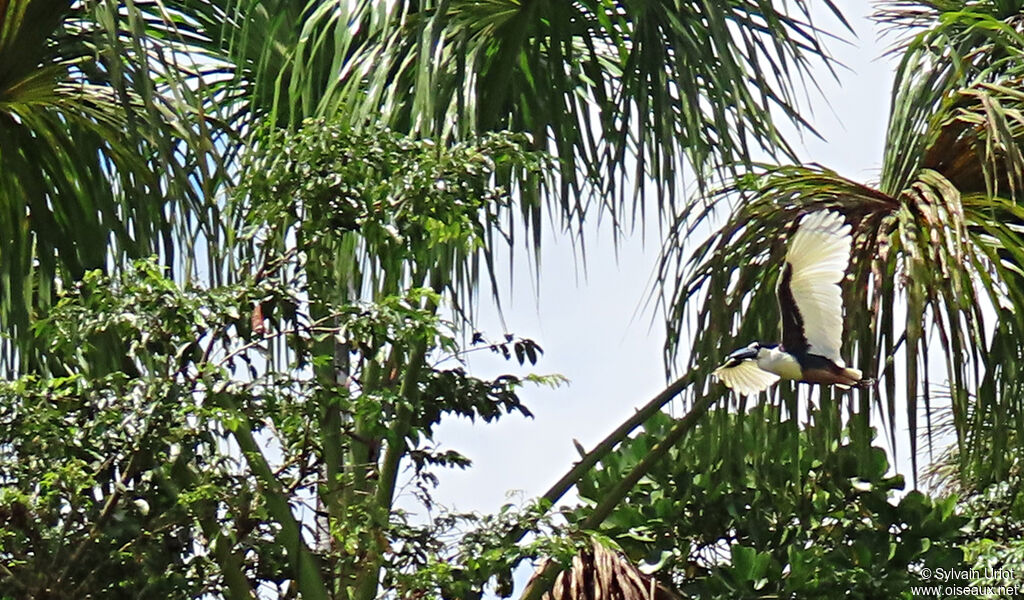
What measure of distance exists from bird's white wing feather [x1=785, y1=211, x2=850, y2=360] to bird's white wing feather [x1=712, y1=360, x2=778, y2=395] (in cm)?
12

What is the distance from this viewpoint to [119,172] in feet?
11.9

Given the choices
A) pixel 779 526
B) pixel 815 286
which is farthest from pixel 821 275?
pixel 779 526

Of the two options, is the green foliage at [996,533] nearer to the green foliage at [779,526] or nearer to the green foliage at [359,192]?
the green foliage at [779,526]

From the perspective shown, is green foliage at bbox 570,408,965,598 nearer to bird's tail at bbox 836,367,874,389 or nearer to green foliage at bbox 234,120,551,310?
bird's tail at bbox 836,367,874,389

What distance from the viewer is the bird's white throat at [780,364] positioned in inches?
134

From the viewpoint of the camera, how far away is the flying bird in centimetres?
341

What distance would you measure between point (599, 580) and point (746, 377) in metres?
0.59

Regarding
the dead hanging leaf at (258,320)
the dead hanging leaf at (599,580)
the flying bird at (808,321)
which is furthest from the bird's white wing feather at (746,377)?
the dead hanging leaf at (258,320)

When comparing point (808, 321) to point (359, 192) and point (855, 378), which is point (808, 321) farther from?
point (359, 192)

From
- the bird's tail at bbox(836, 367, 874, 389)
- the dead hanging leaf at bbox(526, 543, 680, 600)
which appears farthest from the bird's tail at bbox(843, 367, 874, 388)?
the dead hanging leaf at bbox(526, 543, 680, 600)

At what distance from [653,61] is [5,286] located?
159 cm

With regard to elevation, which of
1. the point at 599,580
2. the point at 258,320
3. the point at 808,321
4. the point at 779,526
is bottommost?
the point at 779,526

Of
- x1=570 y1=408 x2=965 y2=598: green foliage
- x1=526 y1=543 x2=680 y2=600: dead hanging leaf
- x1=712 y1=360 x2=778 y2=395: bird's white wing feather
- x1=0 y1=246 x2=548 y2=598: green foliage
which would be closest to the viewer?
x1=0 y1=246 x2=548 y2=598: green foliage

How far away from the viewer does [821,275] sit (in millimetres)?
3420
